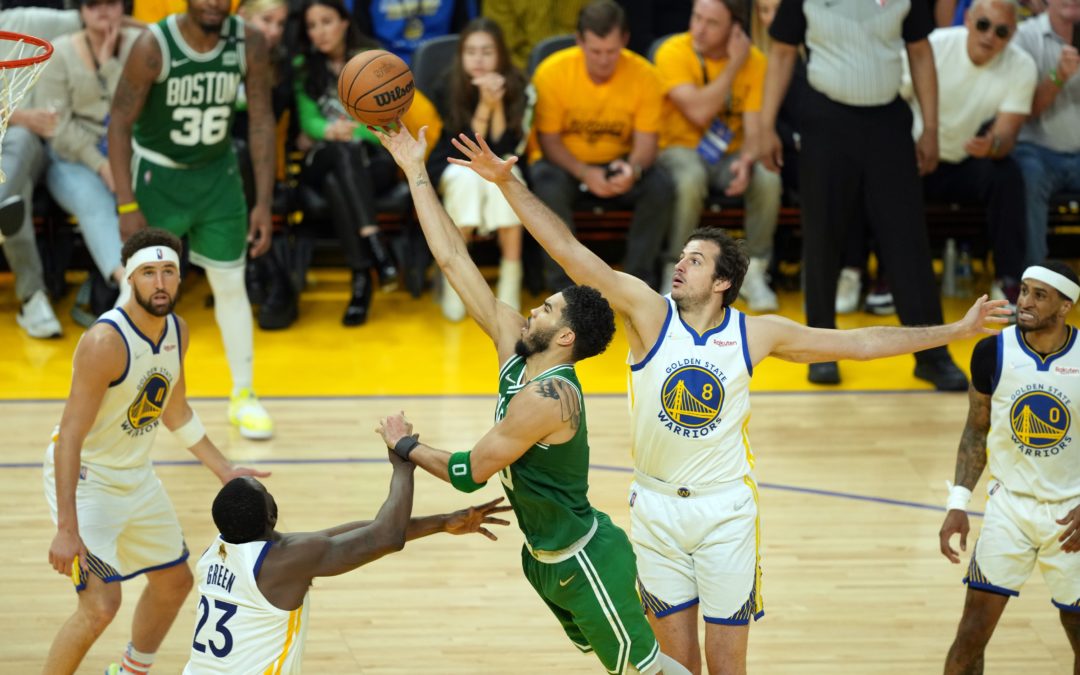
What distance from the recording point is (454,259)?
4.99m

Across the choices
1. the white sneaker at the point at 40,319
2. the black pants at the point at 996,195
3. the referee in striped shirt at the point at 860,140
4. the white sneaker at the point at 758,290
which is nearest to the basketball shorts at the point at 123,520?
the white sneaker at the point at 40,319

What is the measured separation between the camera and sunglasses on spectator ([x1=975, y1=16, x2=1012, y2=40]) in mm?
9562

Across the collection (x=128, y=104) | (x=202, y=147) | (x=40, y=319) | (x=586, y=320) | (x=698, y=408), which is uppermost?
(x=586, y=320)

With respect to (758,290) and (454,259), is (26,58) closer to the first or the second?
(454,259)

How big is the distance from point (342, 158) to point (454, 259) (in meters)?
5.00

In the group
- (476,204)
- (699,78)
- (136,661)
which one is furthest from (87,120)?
(136,661)

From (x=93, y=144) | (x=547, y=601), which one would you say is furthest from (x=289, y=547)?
(x=93, y=144)

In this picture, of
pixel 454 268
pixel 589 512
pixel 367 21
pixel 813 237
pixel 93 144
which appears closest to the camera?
pixel 589 512

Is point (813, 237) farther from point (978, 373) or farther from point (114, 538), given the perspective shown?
point (114, 538)

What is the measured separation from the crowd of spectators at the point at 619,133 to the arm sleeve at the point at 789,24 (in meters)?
0.11

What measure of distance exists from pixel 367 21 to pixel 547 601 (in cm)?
658

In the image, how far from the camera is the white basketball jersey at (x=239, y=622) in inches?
165

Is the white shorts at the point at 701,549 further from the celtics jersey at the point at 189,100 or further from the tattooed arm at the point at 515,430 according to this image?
the celtics jersey at the point at 189,100

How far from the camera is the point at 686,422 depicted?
15.9 ft
